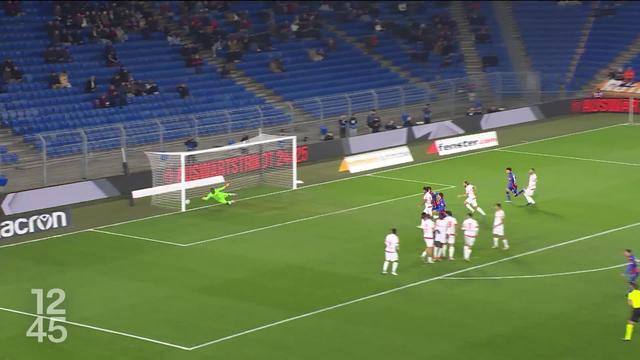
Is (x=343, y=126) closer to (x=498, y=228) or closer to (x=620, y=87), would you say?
(x=620, y=87)

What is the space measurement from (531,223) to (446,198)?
520 centimetres

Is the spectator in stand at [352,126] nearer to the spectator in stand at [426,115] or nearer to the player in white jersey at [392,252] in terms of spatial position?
the spectator in stand at [426,115]

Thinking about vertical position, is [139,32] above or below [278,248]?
above

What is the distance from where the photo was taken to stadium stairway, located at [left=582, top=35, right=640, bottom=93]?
245 ft

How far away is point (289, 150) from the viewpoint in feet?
172

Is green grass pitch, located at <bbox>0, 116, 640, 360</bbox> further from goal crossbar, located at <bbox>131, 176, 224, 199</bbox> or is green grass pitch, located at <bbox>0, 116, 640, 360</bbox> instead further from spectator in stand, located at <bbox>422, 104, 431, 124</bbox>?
spectator in stand, located at <bbox>422, 104, 431, 124</bbox>

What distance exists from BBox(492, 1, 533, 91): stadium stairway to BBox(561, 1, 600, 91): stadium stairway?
2.57m

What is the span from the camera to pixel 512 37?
263ft

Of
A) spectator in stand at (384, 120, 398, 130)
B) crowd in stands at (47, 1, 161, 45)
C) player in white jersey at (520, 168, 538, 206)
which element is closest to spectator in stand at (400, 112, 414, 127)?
spectator in stand at (384, 120, 398, 130)

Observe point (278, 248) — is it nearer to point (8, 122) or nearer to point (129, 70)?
point (8, 122)

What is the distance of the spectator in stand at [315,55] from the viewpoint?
233ft

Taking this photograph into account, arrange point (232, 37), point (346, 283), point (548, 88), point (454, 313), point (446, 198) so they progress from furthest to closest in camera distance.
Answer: point (548, 88) → point (232, 37) → point (446, 198) → point (346, 283) → point (454, 313)

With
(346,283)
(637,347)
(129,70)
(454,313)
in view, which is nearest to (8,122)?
(129,70)

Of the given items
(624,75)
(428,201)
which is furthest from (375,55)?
(428,201)
